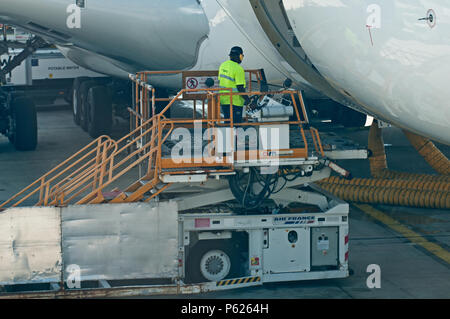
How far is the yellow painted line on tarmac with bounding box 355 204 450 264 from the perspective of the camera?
15.2 m

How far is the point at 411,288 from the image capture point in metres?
13.2

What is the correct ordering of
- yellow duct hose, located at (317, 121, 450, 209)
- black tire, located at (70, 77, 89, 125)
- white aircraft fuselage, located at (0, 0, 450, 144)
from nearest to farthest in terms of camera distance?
white aircraft fuselage, located at (0, 0, 450, 144)
yellow duct hose, located at (317, 121, 450, 209)
black tire, located at (70, 77, 89, 125)

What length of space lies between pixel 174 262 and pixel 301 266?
2039 millimetres

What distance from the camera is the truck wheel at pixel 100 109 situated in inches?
1033

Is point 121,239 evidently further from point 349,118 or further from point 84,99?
point 349,118

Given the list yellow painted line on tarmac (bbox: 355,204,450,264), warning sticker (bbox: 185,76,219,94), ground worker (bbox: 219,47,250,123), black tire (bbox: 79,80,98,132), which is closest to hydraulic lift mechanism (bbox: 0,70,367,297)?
ground worker (bbox: 219,47,250,123)

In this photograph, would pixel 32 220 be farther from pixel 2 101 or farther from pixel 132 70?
pixel 2 101

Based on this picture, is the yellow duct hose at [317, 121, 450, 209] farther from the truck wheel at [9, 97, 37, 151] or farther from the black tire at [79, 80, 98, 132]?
the black tire at [79, 80, 98, 132]

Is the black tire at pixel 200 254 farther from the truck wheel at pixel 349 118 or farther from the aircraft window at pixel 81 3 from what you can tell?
the truck wheel at pixel 349 118

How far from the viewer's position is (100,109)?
26.3m

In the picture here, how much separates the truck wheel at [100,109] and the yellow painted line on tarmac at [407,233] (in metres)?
10.1

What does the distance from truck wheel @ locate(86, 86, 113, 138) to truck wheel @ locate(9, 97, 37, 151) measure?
6.85 feet

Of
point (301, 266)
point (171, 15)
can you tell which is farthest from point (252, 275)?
point (171, 15)

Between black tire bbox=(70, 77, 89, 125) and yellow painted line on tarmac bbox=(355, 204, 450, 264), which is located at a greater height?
black tire bbox=(70, 77, 89, 125)
